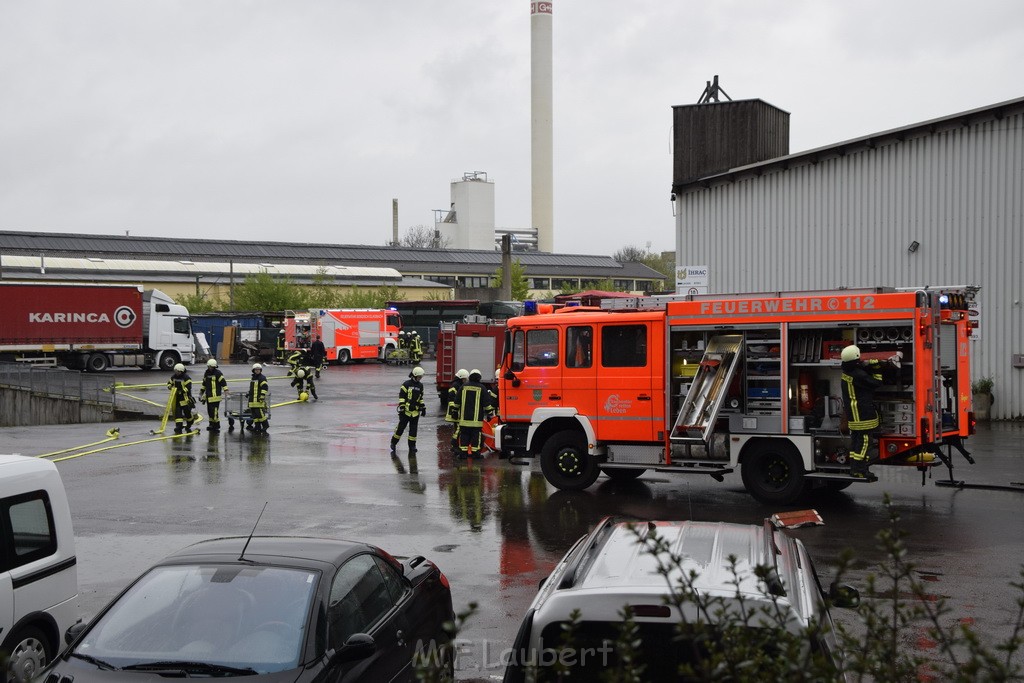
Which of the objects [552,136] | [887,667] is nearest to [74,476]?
[887,667]

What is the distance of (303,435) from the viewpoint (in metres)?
23.1

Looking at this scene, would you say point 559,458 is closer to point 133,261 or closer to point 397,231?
point 133,261

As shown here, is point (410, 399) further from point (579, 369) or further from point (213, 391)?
point (213, 391)

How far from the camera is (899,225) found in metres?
23.7

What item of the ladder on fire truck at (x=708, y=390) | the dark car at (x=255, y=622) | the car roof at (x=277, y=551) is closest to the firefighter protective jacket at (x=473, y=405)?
the ladder on fire truck at (x=708, y=390)

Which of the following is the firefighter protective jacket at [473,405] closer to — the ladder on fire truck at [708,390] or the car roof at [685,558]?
the ladder on fire truck at [708,390]

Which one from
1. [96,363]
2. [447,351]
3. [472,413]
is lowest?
[472,413]

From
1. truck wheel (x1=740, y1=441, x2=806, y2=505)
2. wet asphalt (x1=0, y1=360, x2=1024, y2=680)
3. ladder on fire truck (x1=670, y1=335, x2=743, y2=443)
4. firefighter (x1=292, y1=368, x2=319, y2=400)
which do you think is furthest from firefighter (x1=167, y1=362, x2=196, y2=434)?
truck wheel (x1=740, y1=441, x2=806, y2=505)

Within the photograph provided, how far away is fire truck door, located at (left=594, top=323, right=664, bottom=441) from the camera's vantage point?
14.5 meters

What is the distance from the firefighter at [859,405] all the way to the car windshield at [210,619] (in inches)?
340

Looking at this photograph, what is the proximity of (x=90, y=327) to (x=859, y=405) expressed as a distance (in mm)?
36702

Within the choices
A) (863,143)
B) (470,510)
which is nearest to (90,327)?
(863,143)

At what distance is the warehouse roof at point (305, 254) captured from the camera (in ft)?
275

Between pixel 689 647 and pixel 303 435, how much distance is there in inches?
775
